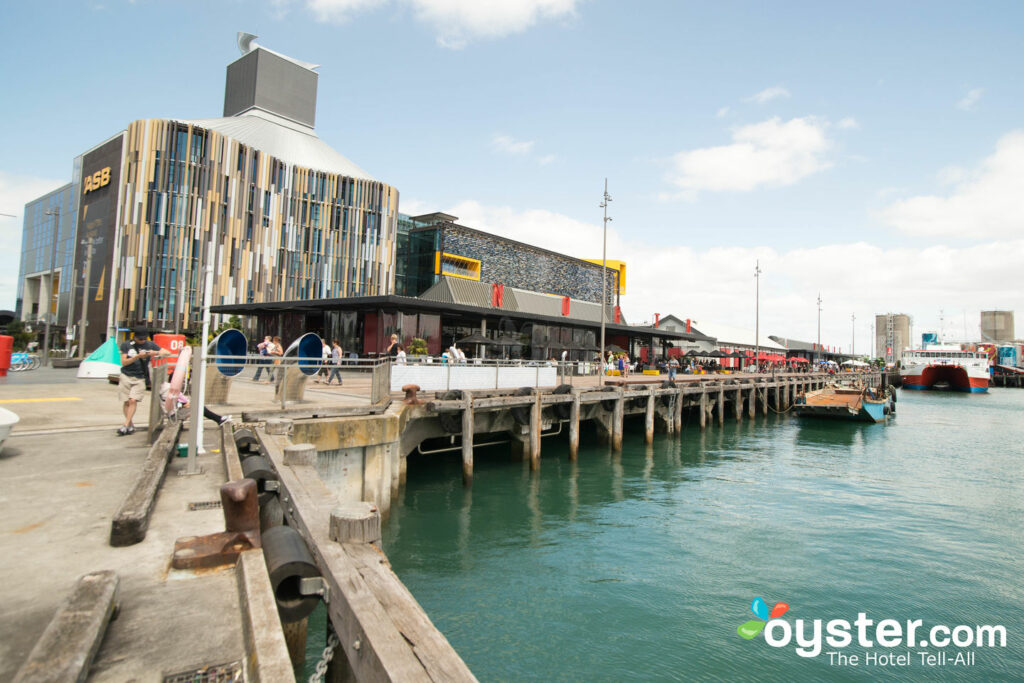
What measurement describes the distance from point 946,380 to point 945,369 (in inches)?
79.8

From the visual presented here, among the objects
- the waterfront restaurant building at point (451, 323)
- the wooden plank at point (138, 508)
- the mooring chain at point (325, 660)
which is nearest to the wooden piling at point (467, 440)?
the wooden plank at point (138, 508)

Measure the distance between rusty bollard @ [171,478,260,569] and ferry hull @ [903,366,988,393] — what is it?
91781mm

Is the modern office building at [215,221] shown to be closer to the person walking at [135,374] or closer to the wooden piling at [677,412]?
the wooden piling at [677,412]

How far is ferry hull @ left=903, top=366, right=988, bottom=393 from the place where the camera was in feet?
240

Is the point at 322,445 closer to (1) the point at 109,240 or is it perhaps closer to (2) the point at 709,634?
(2) the point at 709,634

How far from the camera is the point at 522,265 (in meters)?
53.3

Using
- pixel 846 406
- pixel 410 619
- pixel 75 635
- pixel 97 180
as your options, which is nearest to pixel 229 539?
pixel 75 635

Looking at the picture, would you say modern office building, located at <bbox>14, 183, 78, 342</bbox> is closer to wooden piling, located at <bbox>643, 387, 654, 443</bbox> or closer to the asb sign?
the asb sign

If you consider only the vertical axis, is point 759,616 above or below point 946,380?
below

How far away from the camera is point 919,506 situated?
1473 cm

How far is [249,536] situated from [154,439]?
566cm

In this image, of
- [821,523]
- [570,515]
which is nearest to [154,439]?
[570,515]

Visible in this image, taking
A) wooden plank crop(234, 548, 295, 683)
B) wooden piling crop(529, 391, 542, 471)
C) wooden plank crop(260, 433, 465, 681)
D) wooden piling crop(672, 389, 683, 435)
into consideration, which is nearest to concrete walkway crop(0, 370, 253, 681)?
wooden plank crop(234, 548, 295, 683)

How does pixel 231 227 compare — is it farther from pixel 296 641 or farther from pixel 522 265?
pixel 296 641
